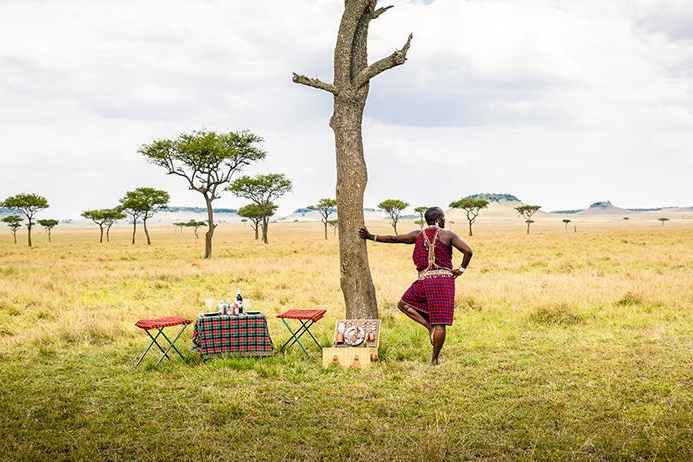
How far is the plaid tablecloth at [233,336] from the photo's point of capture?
8.89m

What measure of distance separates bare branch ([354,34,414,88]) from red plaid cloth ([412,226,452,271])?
8.63 ft

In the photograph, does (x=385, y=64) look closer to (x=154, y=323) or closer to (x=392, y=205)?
(x=154, y=323)

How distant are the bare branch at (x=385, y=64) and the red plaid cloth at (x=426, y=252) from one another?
2632mm

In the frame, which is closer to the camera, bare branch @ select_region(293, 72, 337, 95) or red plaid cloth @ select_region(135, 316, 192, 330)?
red plaid cloth @ select_region(135, 316, 192, 330)

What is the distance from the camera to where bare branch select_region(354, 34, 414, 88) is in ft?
29.1

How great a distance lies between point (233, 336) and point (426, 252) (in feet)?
10.7

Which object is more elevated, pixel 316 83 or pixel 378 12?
pixel 378 12

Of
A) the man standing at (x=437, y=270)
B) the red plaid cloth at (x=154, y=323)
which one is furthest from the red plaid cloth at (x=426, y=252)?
the red plaid cloth at (x=154, y=323)

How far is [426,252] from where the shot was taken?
829 centimetres

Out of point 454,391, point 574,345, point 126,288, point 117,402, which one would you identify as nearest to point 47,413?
point 117,402

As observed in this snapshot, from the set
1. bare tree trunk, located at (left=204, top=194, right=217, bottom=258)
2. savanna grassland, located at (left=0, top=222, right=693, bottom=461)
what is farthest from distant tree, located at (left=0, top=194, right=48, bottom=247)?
savanna grassland, located at (left=0, top=222, right=693, bottom=461)

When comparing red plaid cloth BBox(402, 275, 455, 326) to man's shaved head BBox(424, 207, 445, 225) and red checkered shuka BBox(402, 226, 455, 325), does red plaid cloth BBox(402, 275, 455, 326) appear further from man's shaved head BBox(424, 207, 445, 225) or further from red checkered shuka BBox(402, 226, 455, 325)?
man's shaved head BBox(424, 207, 445, 225)

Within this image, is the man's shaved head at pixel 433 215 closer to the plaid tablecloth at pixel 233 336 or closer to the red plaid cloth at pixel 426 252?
the red plaid cloth at pixel 426 252

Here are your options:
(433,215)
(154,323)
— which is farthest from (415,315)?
(154,323)
